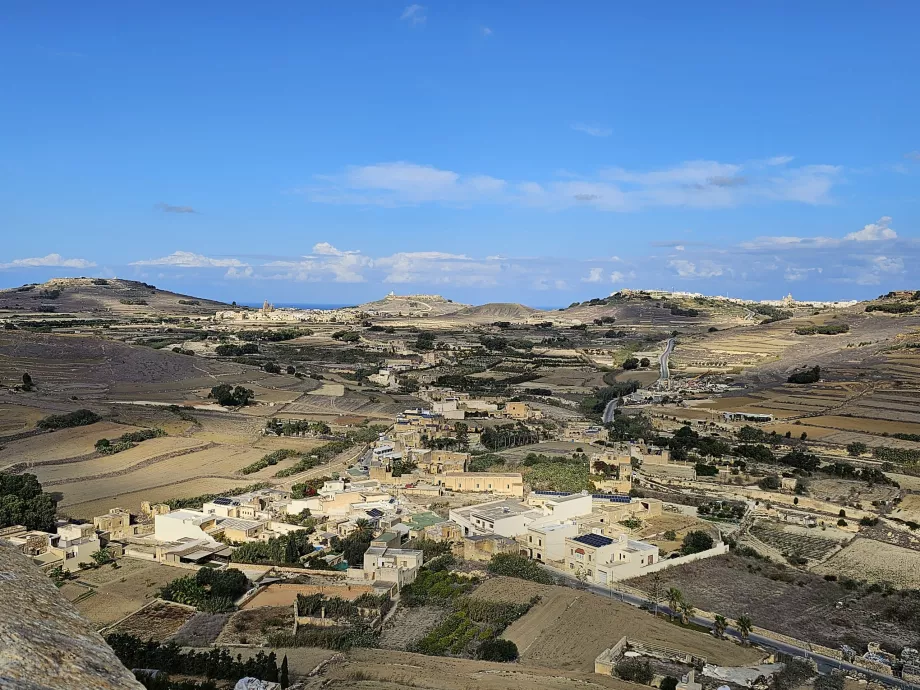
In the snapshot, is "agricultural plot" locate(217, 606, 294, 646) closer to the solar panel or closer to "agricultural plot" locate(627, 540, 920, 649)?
"agricultural plot" locate(627, 540, 920, 649)

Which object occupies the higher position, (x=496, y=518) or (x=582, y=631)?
(x=496, y=518)

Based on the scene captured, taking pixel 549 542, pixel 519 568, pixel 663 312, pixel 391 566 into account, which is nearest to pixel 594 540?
pixel 549 542

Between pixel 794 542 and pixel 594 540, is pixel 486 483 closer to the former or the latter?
pixel 594 540

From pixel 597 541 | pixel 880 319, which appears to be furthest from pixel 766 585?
pixel 880 319

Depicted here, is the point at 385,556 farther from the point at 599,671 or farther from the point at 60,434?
the point at 60,434

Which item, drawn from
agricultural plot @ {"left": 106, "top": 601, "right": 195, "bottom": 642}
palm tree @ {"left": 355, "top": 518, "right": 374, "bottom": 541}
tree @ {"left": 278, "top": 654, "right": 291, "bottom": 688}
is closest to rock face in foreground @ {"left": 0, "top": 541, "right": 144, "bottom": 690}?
tree @ {"left": 278, "top": 654, "right": 291, "bottom": 688}

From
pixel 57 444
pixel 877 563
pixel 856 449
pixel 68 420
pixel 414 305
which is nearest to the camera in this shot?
pixel 877 563
